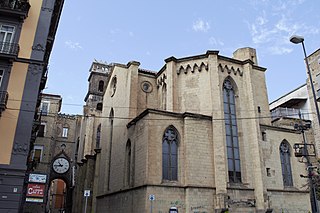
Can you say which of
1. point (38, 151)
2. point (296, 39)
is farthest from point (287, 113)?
point (38, 151)

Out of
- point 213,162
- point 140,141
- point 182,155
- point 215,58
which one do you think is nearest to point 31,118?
point 140,141

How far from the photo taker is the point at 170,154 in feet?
67.8

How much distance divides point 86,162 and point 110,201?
9.28 m

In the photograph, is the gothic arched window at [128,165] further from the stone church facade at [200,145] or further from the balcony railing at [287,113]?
the balcony railing at [287,113]

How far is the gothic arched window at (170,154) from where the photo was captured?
794 inches

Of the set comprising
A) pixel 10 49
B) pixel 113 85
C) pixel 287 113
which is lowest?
pixel 10 49

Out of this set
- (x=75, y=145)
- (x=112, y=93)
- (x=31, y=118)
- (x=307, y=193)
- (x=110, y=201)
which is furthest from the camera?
(x=75, y=145)

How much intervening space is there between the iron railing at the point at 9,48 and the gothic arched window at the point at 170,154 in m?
10.4

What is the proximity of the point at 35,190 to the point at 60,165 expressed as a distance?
23.0 metres

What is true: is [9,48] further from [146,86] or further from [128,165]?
[146,86]

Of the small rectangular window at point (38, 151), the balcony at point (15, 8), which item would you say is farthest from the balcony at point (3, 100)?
the small rectangular window at point (38, 151)

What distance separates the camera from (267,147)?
78.0 feet

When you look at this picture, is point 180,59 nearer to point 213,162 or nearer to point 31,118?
point 213,162

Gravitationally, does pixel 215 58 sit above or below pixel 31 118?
above
